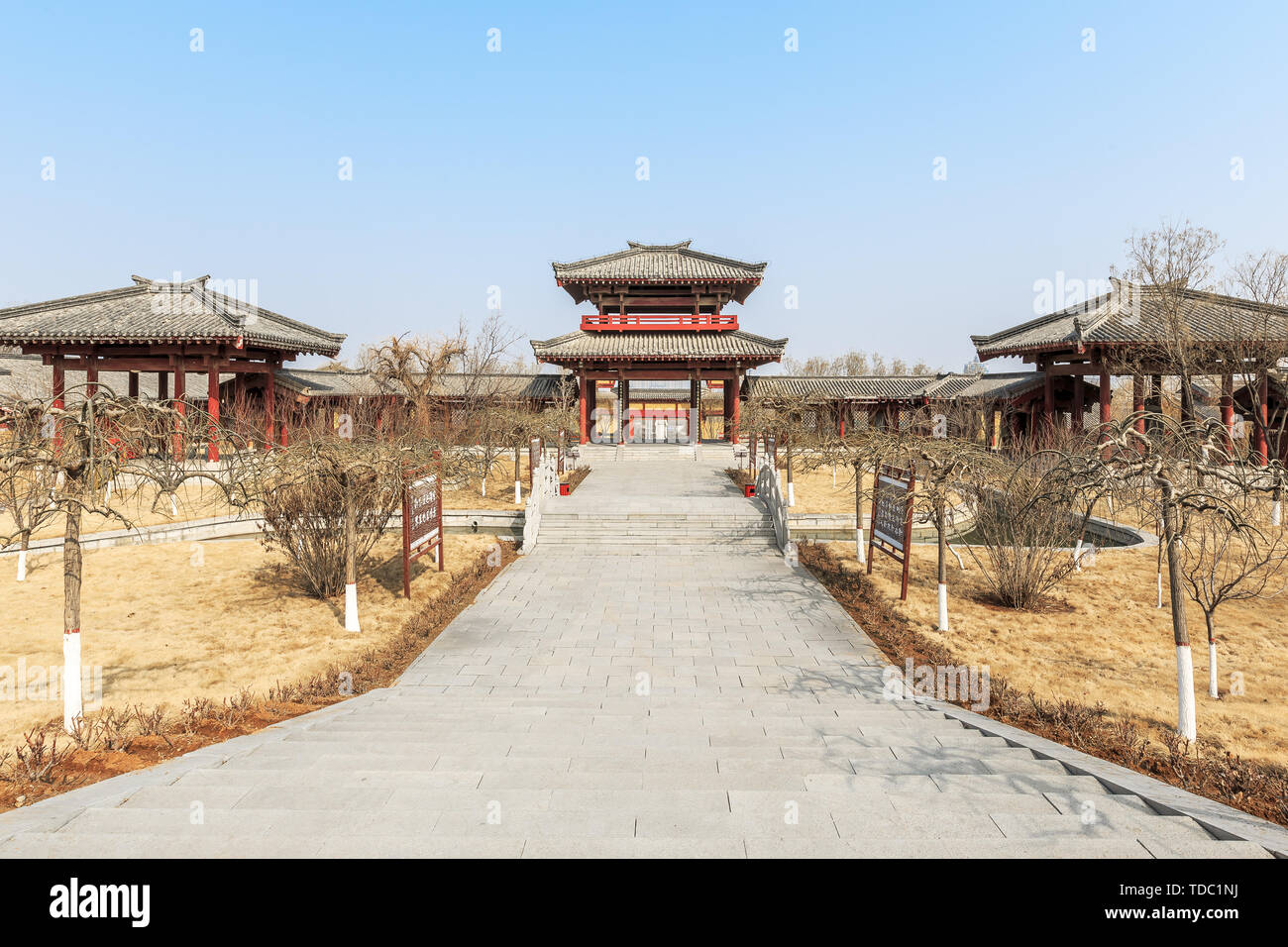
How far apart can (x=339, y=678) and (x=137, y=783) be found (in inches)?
116

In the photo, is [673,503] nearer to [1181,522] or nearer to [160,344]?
[1181,522]

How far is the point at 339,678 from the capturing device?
673 centimetres

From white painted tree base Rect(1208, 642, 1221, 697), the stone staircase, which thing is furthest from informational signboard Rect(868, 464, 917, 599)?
white painted tree base Rect(1208, 642, 1221, 697)

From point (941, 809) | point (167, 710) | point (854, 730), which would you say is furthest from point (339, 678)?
point (941, 809)

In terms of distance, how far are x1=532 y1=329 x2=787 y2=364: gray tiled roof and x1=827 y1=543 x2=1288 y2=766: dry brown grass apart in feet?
49.8

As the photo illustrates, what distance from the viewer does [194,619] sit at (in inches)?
366

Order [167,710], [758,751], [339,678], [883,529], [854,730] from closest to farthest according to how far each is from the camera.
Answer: [758,751], [854,730], [167,710], [339,678], [883,529]

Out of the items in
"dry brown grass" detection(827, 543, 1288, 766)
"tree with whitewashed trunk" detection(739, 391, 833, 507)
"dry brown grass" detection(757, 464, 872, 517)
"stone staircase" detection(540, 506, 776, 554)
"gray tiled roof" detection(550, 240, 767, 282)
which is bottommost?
"dry brown grass" detection(827, 543, 1288, 766)

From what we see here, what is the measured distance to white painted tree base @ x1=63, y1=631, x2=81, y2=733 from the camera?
562 cm

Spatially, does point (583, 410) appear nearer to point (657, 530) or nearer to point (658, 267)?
point (658, 267)

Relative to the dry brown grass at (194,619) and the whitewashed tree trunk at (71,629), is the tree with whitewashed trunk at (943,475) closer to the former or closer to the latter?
the dry brown grass at (194,619)

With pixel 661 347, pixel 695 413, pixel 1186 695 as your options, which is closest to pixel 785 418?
pixel 695 413

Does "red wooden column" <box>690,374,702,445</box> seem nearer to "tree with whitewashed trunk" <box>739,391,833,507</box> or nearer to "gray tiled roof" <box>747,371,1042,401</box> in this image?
"tree with whitewashed trunk" <box>739,391,833,507</box>

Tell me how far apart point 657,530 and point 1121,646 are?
26.1 ft
